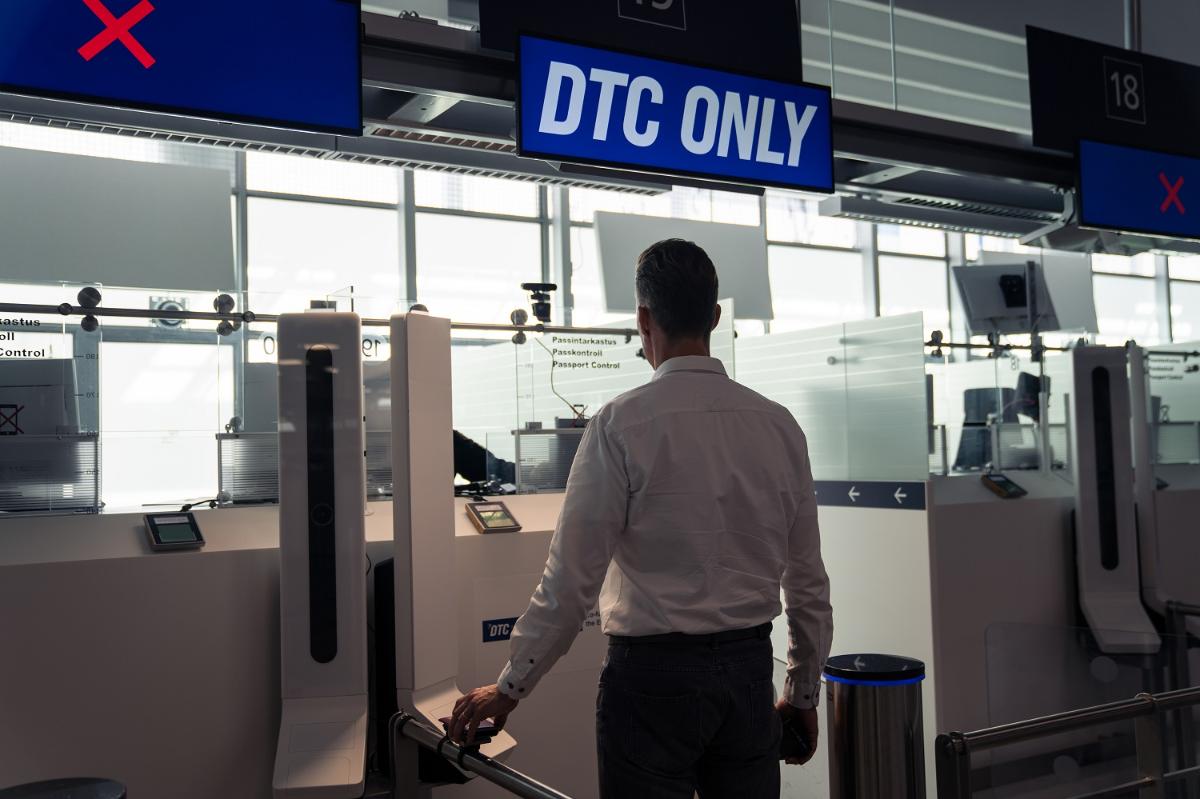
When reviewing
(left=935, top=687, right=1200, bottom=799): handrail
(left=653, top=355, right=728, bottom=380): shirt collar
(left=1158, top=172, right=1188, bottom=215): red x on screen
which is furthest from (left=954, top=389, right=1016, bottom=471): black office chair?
(left=653, top=355, right=728, bottom=380): shirt collar

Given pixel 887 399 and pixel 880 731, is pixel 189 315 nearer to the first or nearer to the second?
pixel 880 731

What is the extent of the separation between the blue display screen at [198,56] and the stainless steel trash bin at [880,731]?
6.22 feet

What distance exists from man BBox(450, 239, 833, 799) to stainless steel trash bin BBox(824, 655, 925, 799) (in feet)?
0.44

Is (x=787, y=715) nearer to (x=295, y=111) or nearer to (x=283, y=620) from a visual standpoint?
(x=283, y=620)

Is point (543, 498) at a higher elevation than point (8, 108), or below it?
below

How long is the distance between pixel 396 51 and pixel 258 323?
116cm

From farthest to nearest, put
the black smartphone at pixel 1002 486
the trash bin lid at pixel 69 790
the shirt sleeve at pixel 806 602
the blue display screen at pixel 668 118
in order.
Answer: the black smartphone at pixel 1002 486
the blue display screen at pixel 668 118
the trash bin lid at pixel 69 790
the shirt sleeve at pixel 806 602

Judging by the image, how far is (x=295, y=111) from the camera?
8.63 feet

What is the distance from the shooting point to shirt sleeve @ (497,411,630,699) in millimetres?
1688

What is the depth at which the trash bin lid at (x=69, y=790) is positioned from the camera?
227 cm

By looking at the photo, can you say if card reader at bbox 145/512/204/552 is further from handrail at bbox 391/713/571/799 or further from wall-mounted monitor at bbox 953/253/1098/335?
wall-mounted monitor at bbox 953/253/1098/335

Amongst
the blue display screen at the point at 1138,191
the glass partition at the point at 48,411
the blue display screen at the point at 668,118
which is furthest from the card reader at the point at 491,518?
the blue display screen at the point at 1138,191

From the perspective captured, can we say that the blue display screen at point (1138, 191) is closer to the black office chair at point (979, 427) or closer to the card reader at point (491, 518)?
the black office chair at point (979, 427)

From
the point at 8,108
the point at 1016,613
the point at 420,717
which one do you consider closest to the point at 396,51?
the point at 8,108
